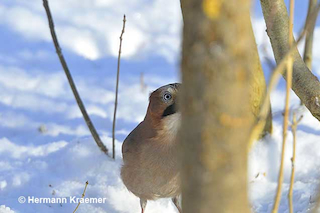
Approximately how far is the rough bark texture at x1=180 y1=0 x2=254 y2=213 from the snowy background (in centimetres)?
195

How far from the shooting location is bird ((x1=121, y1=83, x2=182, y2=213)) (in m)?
2.72

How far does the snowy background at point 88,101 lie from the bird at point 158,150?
1.32ft

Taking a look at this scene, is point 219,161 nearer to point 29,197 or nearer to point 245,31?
point 245,31

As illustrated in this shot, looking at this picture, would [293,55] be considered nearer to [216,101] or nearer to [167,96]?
[167,96]

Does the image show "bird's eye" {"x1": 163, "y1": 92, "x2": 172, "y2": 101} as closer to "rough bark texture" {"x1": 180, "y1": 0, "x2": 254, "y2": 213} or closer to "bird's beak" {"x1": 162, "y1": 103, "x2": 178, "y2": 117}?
"bird's beak" {"x1": 162, "y1": 103, "x2": 178, "y2": 117}

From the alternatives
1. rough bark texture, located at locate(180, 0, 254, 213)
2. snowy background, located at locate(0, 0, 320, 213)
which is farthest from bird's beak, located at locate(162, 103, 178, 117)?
rough bark texture, located at locate(180, 0, 254, 213)

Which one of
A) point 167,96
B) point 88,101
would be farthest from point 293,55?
point 88,101

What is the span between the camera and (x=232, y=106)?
1115 mm

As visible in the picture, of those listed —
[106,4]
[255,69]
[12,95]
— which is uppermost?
[106,4]

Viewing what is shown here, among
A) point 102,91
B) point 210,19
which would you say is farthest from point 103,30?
point 210,19

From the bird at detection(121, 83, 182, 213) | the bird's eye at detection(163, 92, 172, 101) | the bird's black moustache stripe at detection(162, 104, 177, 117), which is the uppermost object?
the bird's eye at detection(163, 92, 172, 101)

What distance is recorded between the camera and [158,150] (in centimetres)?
275

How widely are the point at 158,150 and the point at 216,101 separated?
166 cm

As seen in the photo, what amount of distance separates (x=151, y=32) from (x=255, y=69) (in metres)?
2.16
